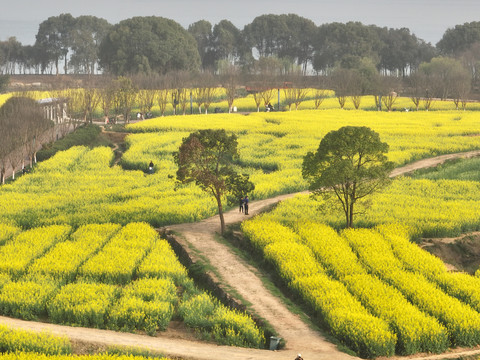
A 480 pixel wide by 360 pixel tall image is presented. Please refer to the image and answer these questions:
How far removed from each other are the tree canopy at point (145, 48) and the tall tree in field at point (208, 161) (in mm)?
109981

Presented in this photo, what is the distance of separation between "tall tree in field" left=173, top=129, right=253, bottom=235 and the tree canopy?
10998 cm

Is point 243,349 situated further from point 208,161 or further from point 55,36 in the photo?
point 55,36

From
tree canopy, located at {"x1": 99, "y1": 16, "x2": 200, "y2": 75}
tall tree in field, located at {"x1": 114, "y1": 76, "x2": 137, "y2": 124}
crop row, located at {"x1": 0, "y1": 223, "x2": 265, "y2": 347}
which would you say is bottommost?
crop row, located at {"x1": 0, "y1": 223, "x2": 265, "y2": 347}

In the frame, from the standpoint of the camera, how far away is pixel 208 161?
38.8 m

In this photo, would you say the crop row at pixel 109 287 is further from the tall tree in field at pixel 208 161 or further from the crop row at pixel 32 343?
the tall tree in field at pixel 208 161

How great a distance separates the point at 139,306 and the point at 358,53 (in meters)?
160

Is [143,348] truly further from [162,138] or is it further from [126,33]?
[126,33]

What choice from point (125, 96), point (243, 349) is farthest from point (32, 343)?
point (125, 96)

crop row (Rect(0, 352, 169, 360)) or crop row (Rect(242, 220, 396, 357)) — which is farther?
crop row (Rect(242, 220, 396, 357))

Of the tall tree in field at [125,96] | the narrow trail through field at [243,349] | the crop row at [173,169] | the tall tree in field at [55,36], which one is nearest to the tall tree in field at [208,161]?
the crop row at [173,169]

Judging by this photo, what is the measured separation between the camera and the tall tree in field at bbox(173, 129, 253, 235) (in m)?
38.1

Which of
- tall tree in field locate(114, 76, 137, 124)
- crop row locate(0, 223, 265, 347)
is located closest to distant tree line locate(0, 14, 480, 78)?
tall tree in field locate(114, 76, 137, 124)

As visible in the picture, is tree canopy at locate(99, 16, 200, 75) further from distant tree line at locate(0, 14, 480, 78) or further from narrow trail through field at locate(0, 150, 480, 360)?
narrow trail through field at locate(0, 150, 480, 360)

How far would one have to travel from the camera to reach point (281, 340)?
25312mm
